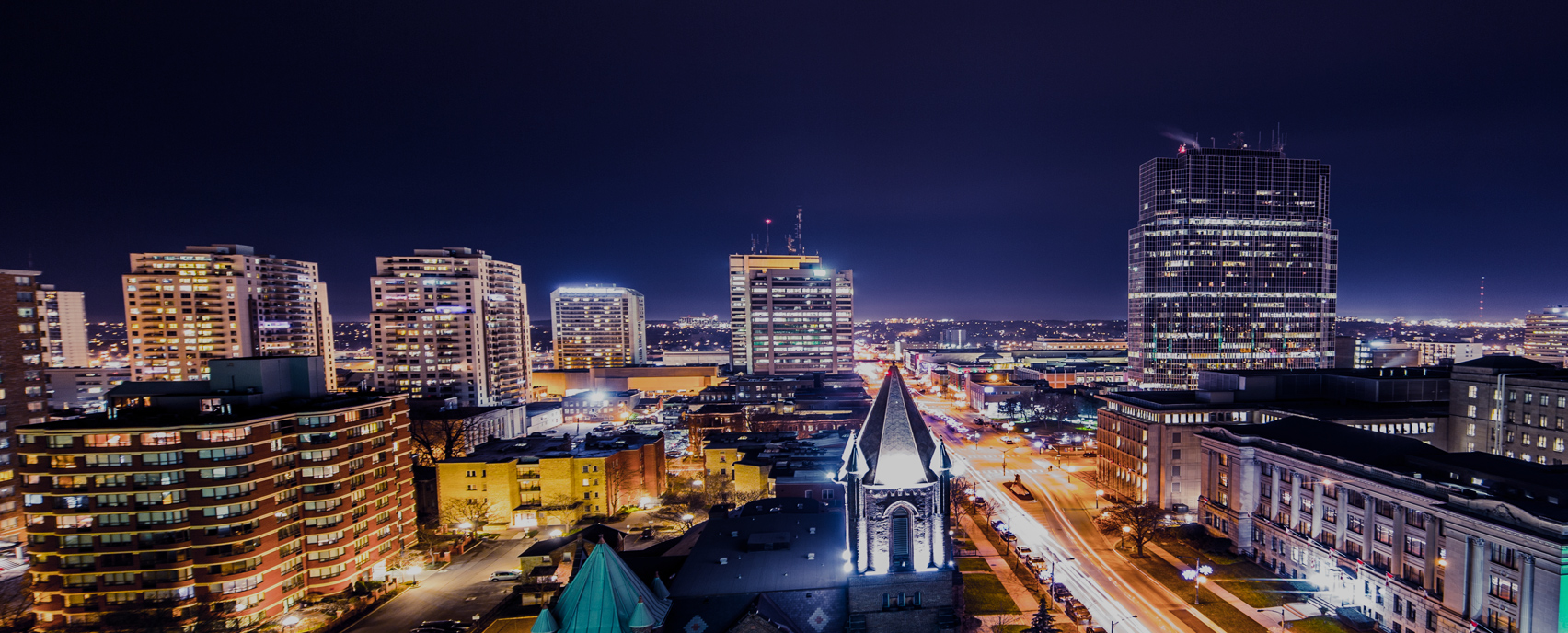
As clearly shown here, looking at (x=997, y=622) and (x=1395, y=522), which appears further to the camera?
(x=997, y=622)

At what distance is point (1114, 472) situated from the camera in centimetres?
9488

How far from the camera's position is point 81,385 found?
16125 centimetres

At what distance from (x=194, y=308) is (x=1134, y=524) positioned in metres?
211

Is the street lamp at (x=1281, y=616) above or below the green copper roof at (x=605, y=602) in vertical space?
below

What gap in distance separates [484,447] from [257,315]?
11295 centimetres

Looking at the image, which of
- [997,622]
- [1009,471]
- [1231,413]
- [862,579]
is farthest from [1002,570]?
[1231,413]

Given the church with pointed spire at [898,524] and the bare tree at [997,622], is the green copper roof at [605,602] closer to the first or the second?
the church with pointed spire at [898,524]

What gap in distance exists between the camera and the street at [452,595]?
6031 cm

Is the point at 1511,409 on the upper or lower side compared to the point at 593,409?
upper

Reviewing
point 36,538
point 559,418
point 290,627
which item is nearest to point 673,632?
point 290,627

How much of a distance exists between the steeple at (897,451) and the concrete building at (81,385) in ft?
583

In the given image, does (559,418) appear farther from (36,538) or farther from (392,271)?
(36,538)

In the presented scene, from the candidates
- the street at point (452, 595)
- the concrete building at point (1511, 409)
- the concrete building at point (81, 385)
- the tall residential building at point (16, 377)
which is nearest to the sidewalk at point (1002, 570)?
the street at point (452, 595)

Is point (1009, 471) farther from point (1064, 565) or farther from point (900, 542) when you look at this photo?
Answer: point (900, 542)
